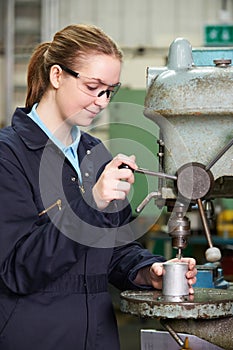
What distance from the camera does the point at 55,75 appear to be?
1544 mm

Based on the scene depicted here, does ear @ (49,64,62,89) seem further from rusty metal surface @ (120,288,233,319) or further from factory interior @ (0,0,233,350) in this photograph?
rusty metal surface @ (120,288,233,319)

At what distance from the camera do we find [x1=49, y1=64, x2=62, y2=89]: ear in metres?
1.54

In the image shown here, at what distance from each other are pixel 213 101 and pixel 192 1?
5.96m

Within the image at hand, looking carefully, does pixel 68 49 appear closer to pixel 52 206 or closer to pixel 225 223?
pixel 52 206

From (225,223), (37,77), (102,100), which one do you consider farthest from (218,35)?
(102,100)

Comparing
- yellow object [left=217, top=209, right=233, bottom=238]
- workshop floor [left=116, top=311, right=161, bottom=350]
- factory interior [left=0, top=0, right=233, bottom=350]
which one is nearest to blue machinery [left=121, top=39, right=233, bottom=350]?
factory interior [left=0, top=0, right=233, bottom=350]

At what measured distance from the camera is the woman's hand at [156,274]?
145cm

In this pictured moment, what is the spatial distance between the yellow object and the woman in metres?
4.01

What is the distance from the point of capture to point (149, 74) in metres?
1.52

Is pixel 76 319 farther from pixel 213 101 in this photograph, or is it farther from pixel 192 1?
pixel 192 1

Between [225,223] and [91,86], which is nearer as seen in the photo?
[91,86]

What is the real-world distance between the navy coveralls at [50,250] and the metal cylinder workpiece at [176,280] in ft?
0.42

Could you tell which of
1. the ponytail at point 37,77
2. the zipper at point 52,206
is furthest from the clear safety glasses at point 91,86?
the zipper at point 52,206

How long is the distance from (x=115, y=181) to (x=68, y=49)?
350 mm
